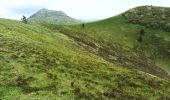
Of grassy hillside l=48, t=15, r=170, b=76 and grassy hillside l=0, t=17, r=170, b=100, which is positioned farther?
grassy hillside l=48, t=15, r=170, b=76

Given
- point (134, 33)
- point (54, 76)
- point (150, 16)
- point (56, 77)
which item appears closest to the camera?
point (56, 77)

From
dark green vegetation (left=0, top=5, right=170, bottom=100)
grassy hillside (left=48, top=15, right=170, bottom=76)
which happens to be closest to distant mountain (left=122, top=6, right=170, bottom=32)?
grassy hillside (left=48, top=15, right=170, bottom=76)

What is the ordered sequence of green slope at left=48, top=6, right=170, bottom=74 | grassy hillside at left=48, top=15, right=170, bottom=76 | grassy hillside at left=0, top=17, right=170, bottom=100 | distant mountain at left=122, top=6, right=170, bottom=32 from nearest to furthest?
grassy hillside at left=0, top=17, right=170, bottom=100 → grassy hillside at left=48, top=15, right=170, bottom=76 → green slope at left=48, top=6, right=170, bottom=74 → distant mountain at left=122, top=6, right=170, bottom=32

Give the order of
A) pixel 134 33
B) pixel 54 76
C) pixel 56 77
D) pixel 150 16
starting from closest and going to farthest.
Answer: pixel 56 77
pixel 54 76
pixel 134 33
pixel 150 16

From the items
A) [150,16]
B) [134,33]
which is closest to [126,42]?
[134,33]

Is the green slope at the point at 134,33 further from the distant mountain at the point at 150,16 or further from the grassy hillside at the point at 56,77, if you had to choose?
the grassy hillside at the point at 56,77

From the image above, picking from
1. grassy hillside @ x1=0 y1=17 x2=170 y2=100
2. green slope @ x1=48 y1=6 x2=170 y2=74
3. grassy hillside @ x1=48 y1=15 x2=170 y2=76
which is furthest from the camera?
green slope @ x1=48 y1=6 x2=170 y2=74

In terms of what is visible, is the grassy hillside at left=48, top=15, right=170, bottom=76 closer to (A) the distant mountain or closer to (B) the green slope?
(B) the green slope

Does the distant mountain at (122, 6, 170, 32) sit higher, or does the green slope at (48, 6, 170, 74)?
the distant mountain at (122, 6, 170, 32)

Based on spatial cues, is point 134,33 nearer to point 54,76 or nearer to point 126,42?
point 126,42

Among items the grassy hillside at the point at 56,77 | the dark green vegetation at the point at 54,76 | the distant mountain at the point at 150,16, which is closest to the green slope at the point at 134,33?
the distant mountain at the point at 150,16

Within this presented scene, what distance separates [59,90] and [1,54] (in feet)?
43.7

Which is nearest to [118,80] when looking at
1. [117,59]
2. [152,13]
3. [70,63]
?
[70,63]

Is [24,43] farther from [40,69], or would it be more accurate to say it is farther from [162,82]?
[162,82]
